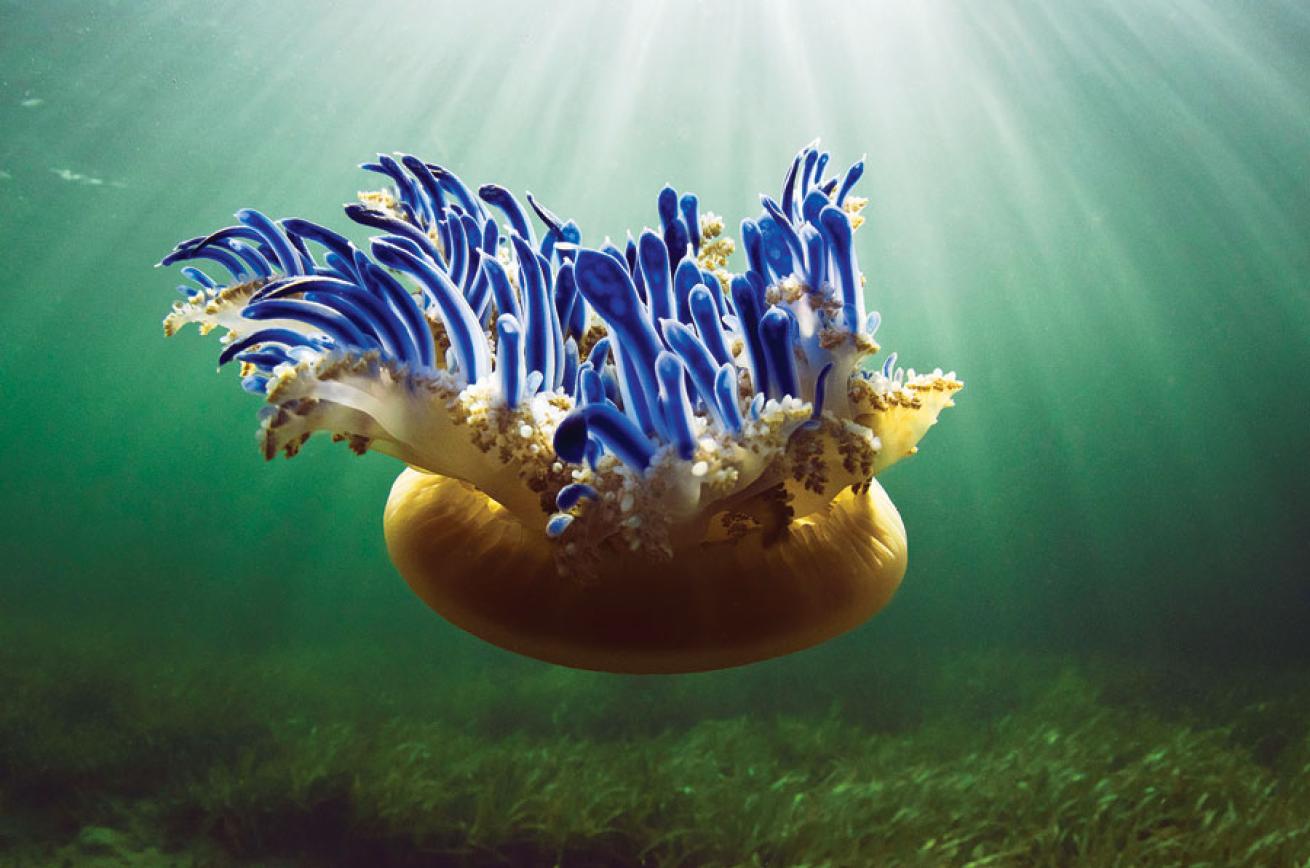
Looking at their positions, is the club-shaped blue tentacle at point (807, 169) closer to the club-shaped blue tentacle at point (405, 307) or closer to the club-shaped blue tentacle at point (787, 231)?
the club-shaped blue tentacle at point (787, 231)

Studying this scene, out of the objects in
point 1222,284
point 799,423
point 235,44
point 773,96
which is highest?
point 235,44

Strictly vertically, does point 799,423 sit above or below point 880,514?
above

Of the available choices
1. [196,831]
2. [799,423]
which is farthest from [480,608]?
[196,831]

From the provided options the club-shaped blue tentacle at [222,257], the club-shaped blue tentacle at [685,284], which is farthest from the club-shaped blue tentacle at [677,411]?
the club-shaped blue tentacle at [222,257]

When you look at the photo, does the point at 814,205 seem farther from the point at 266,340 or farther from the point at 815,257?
the point at 266,340

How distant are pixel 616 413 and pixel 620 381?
94 mm

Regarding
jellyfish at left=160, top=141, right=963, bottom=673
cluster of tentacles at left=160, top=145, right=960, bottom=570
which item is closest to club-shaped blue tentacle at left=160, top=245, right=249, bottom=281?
jellyfish at left=160, top=141, right=963, bottom=673

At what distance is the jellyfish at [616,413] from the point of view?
1225 mm

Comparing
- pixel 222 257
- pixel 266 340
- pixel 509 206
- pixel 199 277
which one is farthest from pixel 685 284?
pixel 199 277

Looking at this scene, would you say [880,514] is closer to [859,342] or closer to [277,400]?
[859,342]

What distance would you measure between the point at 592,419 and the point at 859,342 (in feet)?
1.73

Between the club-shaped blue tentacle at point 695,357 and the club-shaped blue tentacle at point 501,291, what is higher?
the club-shaped blue tentacle at point 501,291

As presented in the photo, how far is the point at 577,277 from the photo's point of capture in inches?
43.4

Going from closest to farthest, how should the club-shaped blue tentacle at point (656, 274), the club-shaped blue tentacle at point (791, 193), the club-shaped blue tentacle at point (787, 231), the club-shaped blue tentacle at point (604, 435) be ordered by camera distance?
1. the club-shaped blue tentacle at point (604, 435)
2. the club-shaped blue tentacle at point (656, 274)
3. the club-shaped blue tentacle at point (787, 231)
4. the club-shaped blue tentacle at point (791, 193)
